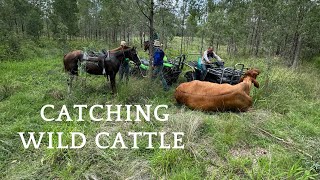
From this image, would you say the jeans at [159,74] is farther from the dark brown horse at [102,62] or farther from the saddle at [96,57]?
the saddle at [96,57]

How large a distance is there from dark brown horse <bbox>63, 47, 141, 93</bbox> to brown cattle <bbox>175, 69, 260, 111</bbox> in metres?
2.26

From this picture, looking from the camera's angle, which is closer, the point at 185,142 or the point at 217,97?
the point at 185,142

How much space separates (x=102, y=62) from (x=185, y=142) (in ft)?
12.9

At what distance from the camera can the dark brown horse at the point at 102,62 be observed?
6.79m

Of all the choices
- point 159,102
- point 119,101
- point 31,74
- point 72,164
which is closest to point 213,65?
point 159,102

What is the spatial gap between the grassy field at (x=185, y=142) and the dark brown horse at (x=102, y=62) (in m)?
0.68

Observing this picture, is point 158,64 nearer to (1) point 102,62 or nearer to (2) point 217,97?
(1) point 102,62

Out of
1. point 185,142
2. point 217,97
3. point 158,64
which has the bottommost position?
point 185,142

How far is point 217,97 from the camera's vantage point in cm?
515

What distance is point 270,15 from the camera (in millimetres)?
18141

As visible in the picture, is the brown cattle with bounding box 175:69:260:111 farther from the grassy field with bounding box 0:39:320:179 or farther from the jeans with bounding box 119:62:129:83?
the jeans with bounding box 119:62:129:83

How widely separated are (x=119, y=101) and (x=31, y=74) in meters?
5.81

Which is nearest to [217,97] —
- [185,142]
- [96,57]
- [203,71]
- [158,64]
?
[185,142]

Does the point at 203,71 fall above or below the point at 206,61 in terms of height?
below
